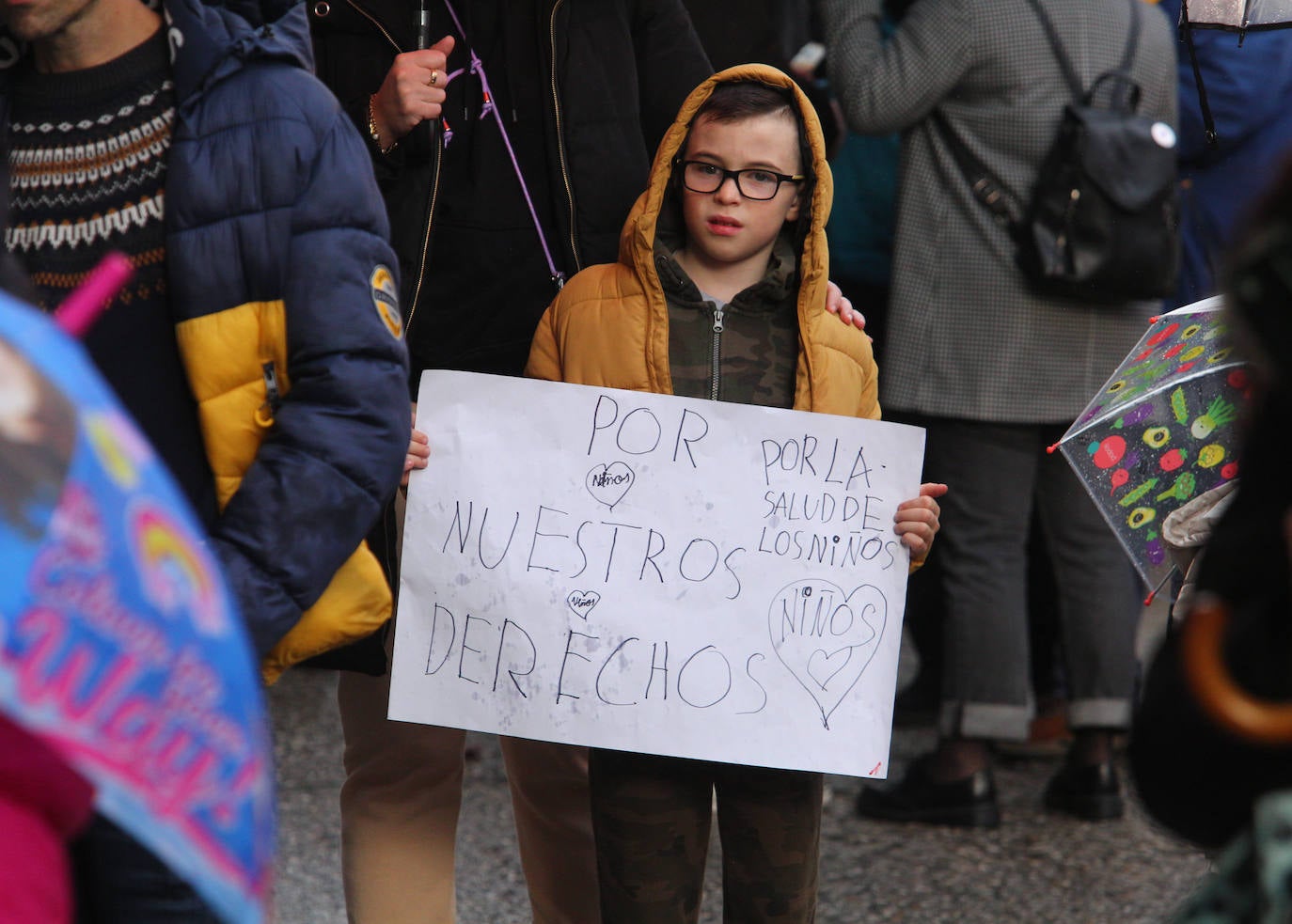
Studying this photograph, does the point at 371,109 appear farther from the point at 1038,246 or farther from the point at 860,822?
the point at 860,822

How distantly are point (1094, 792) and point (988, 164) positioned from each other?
1.65m

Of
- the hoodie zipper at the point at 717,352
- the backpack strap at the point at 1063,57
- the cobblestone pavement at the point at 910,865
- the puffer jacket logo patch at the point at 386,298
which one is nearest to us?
the puffer jacket logo patch at the point at 386,298

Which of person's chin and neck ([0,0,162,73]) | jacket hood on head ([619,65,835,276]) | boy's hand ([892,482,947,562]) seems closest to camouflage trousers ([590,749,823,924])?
boy's hand ([892,482,947,562])

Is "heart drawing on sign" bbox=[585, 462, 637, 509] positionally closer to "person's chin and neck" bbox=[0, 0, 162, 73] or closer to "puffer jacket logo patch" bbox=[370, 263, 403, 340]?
"puffer jacket logo patch" bbox=[370, 263, 403, 340]

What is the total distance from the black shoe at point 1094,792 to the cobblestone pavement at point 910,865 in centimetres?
4

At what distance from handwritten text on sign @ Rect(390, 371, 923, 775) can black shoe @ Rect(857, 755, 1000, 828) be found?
162 centimetres

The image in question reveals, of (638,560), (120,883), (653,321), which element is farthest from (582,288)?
(120,883)

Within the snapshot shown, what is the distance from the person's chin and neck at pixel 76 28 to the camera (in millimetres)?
1925

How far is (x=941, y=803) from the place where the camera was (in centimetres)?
409

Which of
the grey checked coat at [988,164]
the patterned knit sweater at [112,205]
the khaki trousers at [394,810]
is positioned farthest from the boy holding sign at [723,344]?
the grey checked coat at [988,164]

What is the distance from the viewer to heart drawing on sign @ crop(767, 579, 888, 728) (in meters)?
2.55

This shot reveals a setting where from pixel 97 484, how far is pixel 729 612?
152cm

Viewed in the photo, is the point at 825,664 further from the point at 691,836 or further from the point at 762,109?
the point at 762,109

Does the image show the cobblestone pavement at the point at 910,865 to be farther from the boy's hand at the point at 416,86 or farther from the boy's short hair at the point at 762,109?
the boy's hand at the point at 416,86
